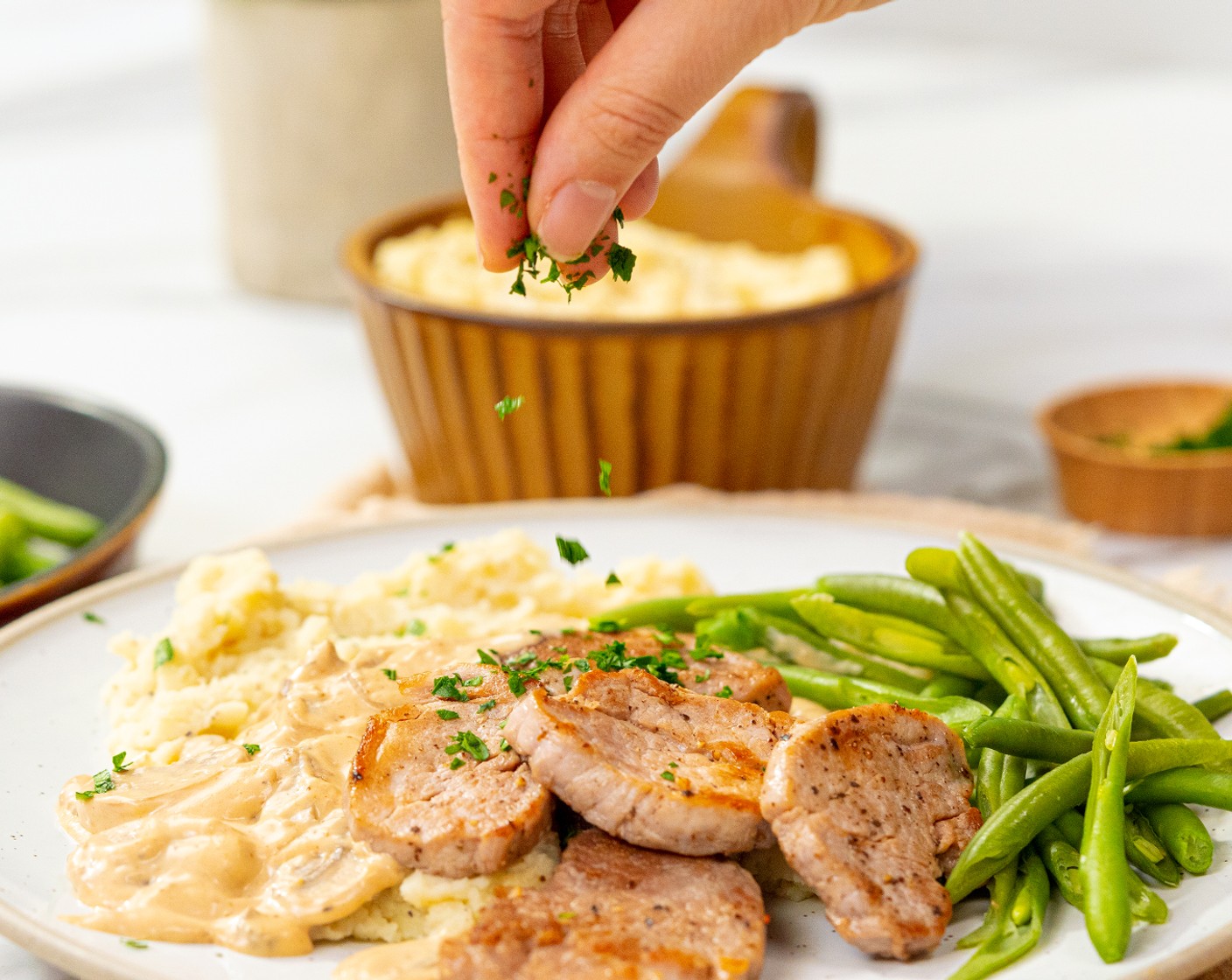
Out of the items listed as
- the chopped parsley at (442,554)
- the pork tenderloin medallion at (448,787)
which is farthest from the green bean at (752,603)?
the pork tenderloin medallion at (448,787)

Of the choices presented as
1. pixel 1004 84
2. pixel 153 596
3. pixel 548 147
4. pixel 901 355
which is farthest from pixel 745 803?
pixel 1004 84

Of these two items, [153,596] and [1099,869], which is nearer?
[1099,869]

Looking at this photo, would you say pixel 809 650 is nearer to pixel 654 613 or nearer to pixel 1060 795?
pixel 654 613

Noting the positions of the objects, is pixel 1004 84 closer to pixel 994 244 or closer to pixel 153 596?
pixel 994 244

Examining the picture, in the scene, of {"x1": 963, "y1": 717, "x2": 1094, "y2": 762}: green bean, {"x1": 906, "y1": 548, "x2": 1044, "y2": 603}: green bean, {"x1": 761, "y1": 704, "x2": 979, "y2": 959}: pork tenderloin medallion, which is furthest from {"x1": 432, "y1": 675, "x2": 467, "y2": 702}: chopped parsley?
{"x1": 906, "y1": 548, "x2": 1044, "y2": 603}: green bean

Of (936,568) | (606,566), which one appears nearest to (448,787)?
(936,568)
